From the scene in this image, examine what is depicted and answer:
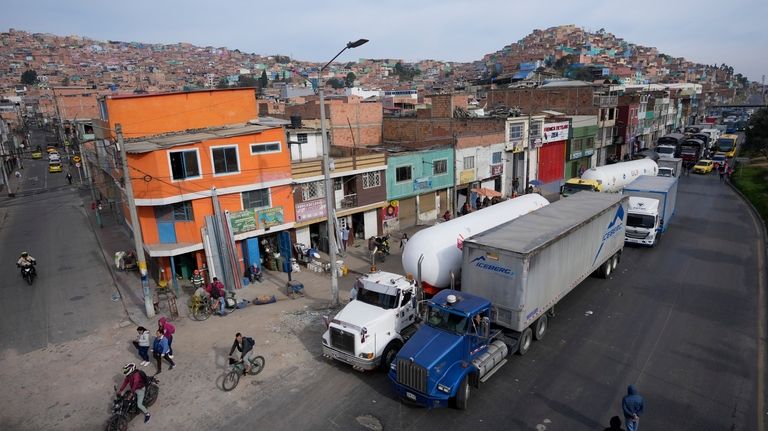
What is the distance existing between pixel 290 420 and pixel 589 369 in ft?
28.3

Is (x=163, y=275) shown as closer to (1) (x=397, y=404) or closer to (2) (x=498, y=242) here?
(1) (x=397, y=404)

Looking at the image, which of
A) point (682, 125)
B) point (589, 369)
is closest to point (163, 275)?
point (589, 369)

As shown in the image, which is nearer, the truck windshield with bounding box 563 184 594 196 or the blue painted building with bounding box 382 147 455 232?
the blue painted building with bounding box 382 147 455 232

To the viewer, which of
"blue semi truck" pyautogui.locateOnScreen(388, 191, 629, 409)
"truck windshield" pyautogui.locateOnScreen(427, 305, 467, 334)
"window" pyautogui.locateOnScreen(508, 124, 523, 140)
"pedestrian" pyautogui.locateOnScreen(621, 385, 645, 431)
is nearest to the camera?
"pedestrian" pyautogui.locateOnScreen(621, 385, 645, 431)

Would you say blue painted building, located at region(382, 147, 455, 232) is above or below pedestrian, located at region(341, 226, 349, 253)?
above

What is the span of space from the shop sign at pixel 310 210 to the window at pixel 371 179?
10.9ft

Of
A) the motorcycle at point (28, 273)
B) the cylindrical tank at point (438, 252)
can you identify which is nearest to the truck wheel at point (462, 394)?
the cylindrical tank at point (438, 252)

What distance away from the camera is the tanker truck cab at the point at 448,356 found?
1111 cm

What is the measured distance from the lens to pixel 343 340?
13250 mm

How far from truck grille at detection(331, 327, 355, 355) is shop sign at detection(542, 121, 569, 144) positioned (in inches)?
1349

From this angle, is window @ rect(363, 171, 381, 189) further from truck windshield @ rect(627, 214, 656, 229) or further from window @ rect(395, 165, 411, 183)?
truck windshield @ rect(627, 214, 656, 229)

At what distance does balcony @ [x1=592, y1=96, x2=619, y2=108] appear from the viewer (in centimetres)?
5122

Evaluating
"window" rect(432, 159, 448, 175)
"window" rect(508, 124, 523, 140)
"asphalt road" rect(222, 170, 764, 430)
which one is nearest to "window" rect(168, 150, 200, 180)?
"asphalt road" rect(222, 170, 764, 430)

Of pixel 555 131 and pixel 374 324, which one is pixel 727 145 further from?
pixel 374 324
